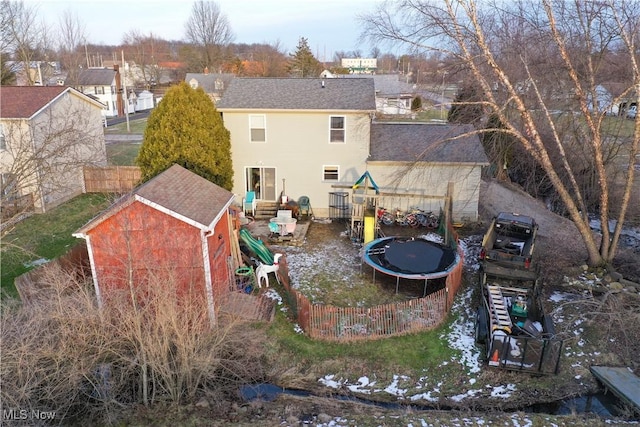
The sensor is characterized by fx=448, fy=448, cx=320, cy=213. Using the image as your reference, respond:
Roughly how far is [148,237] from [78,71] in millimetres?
48047

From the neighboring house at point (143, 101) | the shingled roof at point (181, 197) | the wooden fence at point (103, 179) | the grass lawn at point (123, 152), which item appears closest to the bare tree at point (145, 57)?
the neighboring house at point (143, 101)

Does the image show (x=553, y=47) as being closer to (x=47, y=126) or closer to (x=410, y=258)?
(x=410, y=258)

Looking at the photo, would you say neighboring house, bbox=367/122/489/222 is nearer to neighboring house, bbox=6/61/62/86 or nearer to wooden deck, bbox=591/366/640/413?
wooden deck, bbox=591/366/640/413

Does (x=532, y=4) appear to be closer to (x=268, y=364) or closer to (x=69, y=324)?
(x=268, y=364)

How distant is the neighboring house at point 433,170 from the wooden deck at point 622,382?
10700 millimetres

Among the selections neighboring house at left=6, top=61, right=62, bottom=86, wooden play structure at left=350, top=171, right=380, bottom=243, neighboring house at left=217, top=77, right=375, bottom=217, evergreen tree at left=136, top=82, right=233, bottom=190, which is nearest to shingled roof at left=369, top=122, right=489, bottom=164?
neighboring house at left=217, top=77, right=375, bottom=217

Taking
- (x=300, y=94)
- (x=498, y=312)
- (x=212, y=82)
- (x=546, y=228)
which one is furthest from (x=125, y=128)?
(x=498, y=312)

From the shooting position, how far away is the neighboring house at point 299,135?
795 inches

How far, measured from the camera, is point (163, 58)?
94688 millimetres

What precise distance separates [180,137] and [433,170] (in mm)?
11016

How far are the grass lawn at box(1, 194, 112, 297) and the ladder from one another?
445 inches

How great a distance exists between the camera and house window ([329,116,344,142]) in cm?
2022

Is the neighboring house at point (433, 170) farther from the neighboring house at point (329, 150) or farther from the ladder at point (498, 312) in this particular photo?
the ladder at point (498, 312)

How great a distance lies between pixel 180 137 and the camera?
18438mm
